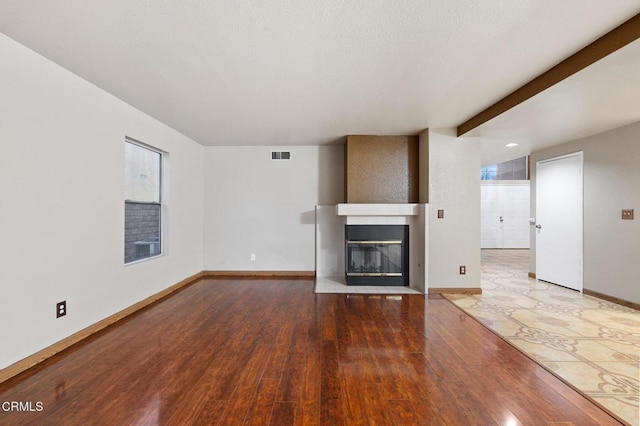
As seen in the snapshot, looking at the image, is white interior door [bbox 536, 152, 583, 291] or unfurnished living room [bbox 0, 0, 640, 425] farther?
white interior door [bbox 536, 152, 583, 291]

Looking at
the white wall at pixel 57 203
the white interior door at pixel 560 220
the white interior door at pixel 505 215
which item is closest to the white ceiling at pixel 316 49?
the white wall at pixel 57 203

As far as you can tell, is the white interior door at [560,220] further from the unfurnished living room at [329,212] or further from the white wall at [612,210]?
the white wall at [612,210]

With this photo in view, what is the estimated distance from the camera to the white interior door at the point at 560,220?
462cm

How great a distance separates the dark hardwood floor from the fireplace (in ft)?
4.55

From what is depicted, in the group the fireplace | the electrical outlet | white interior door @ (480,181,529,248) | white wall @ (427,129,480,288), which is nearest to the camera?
the electrical outlet

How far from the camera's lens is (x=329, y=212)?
5500 millimetres

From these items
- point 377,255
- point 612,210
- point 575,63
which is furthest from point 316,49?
point 612,210

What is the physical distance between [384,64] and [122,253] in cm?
324

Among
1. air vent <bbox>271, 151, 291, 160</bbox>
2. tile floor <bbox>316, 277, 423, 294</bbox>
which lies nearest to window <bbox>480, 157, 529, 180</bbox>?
tile floor <bbox>316, 277, 423, 294</bbox>

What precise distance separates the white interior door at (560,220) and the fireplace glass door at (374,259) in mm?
2561

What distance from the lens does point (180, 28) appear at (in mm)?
2000

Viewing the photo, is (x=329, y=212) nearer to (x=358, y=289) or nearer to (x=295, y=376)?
(x=358, y=289)

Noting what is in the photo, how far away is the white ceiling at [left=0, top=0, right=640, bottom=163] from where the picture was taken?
5.96 ft

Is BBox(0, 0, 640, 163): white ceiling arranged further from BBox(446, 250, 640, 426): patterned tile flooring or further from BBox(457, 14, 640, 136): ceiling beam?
BBox(446, 250, 640, 426): patterned tile flooring
